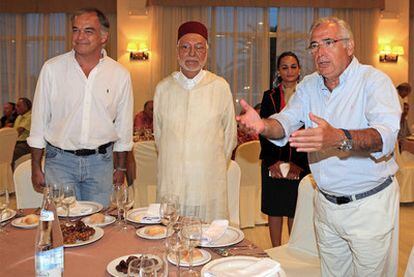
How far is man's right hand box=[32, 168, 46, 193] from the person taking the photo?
2.85m

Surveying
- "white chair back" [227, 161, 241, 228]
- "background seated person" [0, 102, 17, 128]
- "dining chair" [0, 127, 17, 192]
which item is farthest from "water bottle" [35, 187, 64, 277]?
"background seated person" [0, 102, 17, 128]

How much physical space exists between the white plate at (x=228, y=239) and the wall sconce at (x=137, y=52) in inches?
296

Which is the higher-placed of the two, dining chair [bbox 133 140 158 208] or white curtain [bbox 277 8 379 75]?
white curtain [bbox 277 8 379 75]

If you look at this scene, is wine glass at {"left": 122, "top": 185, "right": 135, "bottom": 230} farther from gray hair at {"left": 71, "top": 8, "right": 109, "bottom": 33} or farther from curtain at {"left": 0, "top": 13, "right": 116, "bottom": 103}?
curtain at {"left": 0, "top": 13, "right": 116, "bottom": 103}

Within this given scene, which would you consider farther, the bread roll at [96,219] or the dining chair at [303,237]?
the dining chair at [303,237]

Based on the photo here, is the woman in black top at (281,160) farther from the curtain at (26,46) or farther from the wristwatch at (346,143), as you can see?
the curtain at (26,46)

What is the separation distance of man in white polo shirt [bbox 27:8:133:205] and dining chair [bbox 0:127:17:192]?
3451mm

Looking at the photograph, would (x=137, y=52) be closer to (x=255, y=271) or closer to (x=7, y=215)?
(x=7, y=215)

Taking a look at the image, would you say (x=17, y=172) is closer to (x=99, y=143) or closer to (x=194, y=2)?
(x=99, y=143)

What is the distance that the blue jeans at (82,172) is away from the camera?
9.45 feet

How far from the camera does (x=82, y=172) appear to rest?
289 centimetres

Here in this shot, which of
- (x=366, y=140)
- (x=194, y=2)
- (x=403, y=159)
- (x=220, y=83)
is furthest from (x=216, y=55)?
(x=366, y=140)

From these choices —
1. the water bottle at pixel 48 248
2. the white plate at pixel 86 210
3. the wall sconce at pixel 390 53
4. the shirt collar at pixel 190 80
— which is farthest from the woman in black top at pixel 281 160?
the wall sconce at pixel 390 53

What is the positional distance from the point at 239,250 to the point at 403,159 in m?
5.01
